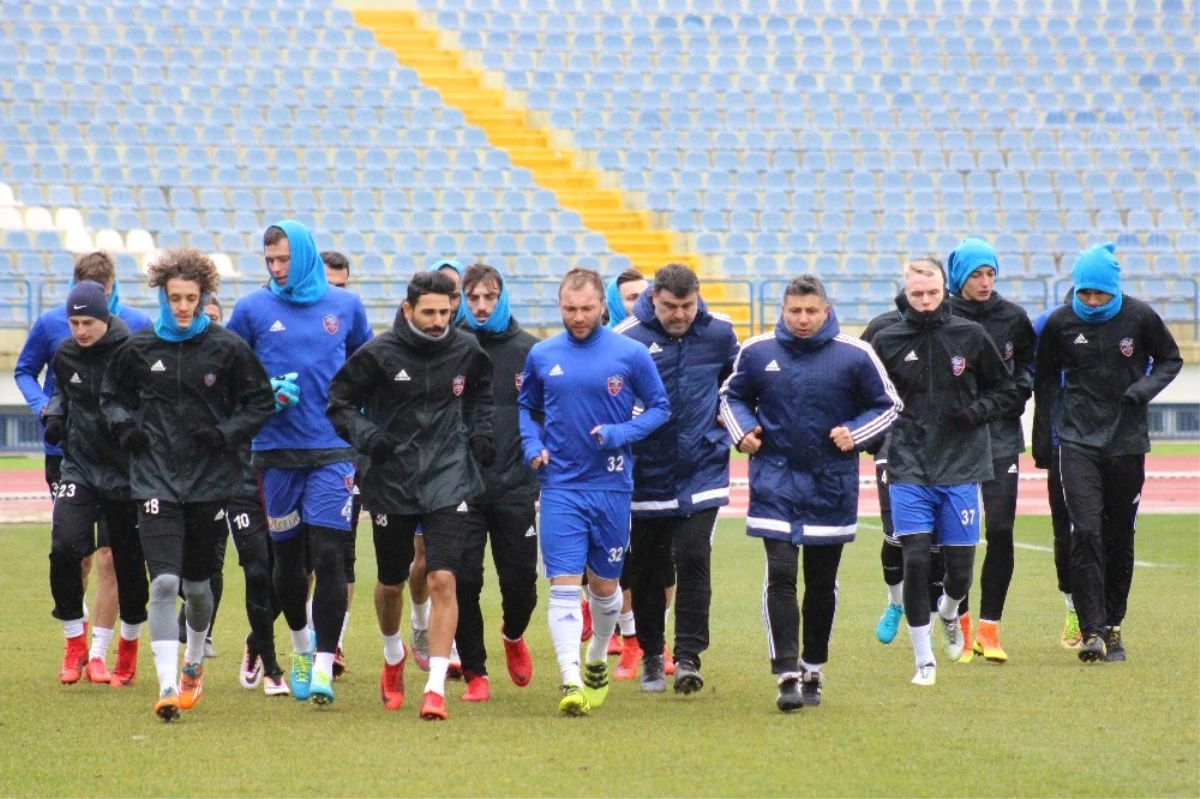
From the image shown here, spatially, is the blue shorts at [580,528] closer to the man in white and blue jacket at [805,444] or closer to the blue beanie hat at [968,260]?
the man in white and blue jacket at [805,444]

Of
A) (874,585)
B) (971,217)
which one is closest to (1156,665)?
(874,585)

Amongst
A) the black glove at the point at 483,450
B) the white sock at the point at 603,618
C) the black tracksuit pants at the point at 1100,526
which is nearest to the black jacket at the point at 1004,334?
the black tracksuit pants at the point at 1100,526

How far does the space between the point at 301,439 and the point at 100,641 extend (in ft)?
5.33

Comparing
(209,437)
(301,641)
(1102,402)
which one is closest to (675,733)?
(301,641)

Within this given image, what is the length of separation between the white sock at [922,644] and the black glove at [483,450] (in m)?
2.19

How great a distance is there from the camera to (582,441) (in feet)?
26.1

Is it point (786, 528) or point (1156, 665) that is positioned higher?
point (786, 528)

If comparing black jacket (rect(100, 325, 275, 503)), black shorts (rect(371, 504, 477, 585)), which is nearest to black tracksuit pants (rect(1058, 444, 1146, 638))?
black shorts (rect(371, 504, 477, 585))

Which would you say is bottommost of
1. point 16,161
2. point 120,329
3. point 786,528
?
point 786,528

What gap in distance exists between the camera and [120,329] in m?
8.68

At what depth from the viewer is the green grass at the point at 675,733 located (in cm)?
632

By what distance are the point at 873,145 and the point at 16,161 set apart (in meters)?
13.8

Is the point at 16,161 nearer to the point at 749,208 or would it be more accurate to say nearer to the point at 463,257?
the point at 463,257

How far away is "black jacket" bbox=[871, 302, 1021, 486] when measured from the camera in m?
8.91
